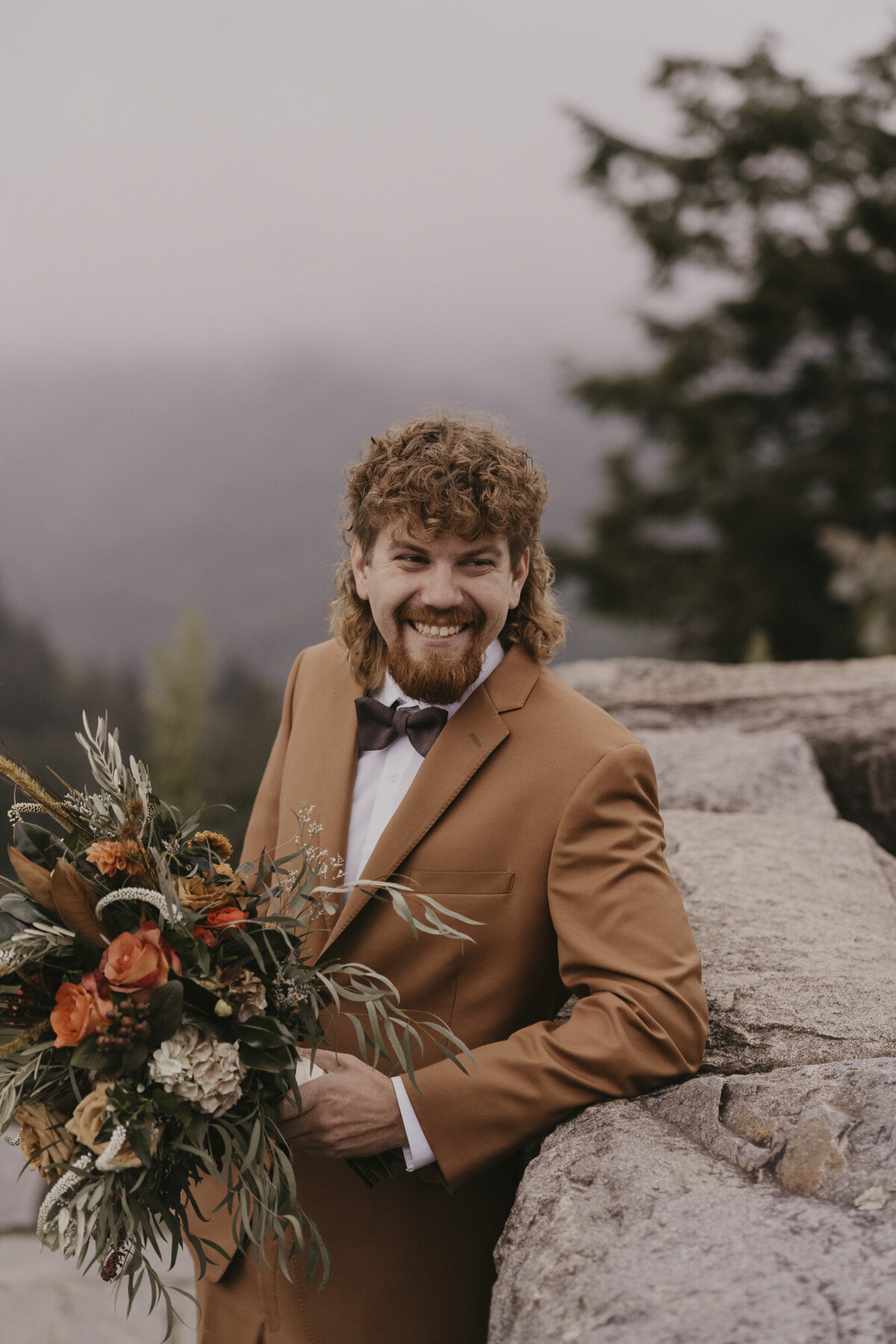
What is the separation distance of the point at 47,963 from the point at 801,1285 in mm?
1183

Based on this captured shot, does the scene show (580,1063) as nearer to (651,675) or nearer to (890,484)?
(651,675)

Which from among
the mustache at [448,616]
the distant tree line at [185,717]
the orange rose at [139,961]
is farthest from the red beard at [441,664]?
the distant tree line at [185,717]

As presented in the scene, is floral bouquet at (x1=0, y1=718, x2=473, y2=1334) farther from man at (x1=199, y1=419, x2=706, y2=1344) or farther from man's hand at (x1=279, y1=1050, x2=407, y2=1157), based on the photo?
man at (x1=199, y1=419, x2=706, y2=1344)

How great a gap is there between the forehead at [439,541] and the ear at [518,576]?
14cm

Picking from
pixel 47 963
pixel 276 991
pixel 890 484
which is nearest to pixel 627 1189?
pixel 276 991

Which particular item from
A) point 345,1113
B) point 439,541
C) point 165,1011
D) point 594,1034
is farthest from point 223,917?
point 439,541

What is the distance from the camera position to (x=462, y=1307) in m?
2.12

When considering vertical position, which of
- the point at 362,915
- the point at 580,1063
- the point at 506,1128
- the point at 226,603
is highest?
the point at 362,915

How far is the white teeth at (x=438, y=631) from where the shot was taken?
7.21 ft

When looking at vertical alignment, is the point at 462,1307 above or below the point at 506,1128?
below

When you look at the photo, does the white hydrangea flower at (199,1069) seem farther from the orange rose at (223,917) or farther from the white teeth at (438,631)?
the white teeth at (438,631)

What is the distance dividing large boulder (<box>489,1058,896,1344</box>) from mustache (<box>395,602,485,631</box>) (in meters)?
0.97

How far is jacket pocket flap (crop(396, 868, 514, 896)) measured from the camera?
6.81ft

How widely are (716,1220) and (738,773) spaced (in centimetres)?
211
